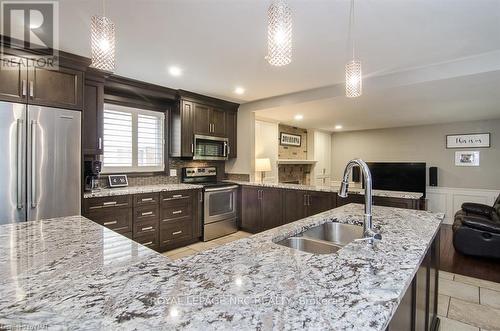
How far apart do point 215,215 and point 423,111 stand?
4.18 meters

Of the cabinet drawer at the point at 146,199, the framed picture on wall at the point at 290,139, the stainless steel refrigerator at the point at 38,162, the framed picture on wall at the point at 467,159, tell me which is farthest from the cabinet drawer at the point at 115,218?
the framed picture on wall at the point at 467,159

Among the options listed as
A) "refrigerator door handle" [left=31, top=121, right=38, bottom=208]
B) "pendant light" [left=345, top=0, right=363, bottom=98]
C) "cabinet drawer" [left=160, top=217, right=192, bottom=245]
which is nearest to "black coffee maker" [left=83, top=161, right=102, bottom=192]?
"refrigerator door handle" [left=31, top=121, right=38, bottom=208]

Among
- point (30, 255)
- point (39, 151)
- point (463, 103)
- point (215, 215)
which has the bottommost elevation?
point (215, 215)

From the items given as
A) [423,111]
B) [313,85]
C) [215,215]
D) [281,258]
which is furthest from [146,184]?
[423,111]

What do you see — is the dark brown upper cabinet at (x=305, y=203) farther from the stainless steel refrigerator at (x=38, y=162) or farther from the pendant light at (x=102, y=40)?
the pendant light at (x=102, y=40)

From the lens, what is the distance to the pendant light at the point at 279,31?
1.38 metres

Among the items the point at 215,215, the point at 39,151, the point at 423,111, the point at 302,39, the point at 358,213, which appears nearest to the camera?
the point at 358,213

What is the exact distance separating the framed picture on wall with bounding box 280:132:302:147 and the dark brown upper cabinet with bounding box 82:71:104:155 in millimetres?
4122

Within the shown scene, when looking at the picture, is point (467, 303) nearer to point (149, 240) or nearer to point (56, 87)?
point (149, 240)

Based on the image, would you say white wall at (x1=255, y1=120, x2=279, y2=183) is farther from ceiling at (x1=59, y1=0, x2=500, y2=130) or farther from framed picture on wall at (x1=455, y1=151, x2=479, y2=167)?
framed picture on wall at (x1=455, y1=151, x2=479, y2=167)

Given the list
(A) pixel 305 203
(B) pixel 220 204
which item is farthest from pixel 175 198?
(A) pixel 305 203

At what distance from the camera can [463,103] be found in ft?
13.7

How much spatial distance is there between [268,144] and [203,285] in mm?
→ 4971

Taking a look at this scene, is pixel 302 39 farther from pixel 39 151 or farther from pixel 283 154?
pixel 283 154
